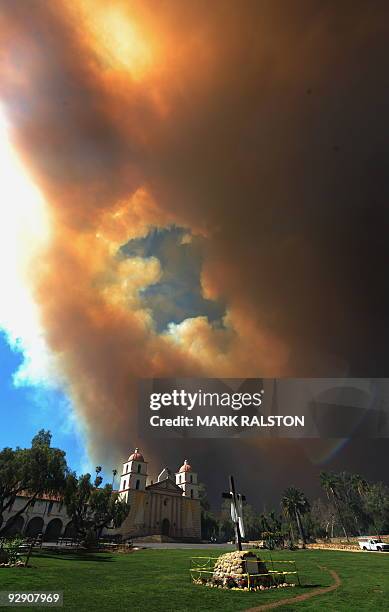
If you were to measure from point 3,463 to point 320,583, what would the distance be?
31.8 m

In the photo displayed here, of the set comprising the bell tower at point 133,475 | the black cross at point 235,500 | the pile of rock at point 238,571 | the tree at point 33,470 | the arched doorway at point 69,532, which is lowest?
the pile of rock at point 238,571

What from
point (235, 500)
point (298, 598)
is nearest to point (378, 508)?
point (235, 500)

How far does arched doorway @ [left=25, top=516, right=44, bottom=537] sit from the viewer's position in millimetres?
72475

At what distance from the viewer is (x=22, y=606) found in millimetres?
12211

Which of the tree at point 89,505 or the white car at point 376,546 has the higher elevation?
the tree at point 89,505

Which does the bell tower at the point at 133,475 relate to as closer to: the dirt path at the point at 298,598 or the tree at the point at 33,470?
the tree at the point at 33,470

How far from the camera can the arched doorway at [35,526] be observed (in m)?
72.5

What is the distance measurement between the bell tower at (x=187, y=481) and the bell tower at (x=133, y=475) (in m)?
14.4

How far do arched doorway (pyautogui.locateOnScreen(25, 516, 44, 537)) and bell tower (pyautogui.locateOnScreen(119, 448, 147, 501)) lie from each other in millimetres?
19303

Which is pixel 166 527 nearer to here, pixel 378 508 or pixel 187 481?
pixel 187 481

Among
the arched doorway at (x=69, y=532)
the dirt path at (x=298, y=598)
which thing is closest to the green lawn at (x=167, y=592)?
the dirt path at (x=298, y=598)

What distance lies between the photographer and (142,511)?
85125 mm

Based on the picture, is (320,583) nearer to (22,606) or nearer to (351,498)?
(22,606)

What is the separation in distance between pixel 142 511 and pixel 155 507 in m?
4.20
